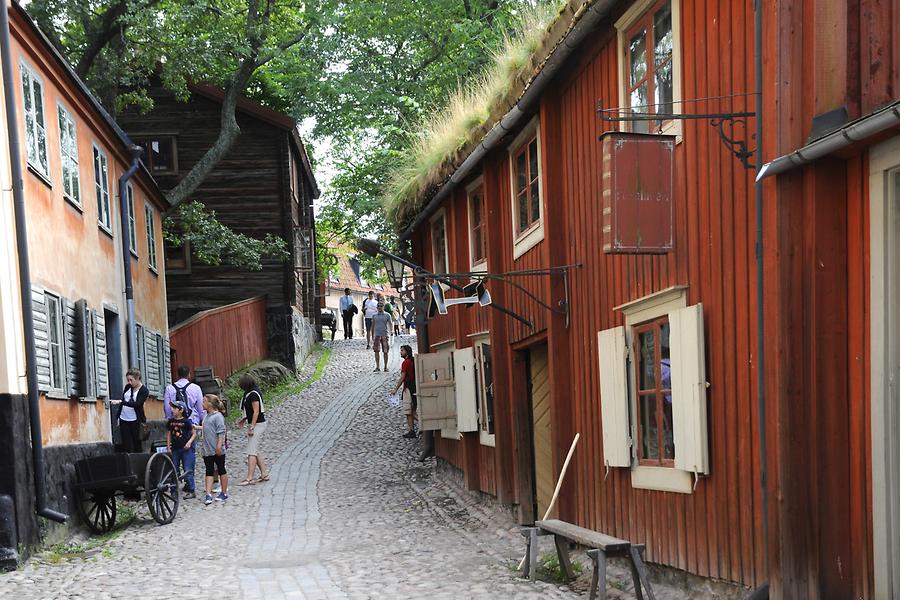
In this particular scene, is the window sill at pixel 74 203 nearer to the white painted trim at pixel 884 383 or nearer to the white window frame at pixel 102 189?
the white window frame at pixel 102 189

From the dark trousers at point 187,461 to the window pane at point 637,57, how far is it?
29.3 feet

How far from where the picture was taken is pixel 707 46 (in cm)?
701

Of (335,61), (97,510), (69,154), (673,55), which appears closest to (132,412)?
(97,510)

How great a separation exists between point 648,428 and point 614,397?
537 mm

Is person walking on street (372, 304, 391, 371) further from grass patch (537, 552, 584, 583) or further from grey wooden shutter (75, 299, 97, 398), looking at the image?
grass patch (537, 552, 584, 583)

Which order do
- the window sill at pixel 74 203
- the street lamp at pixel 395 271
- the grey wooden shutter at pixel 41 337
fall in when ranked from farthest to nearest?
the street lamp at pixel 395 271
the window sill at pixel 74 203
the grey wooden shutter at pixel 41 337

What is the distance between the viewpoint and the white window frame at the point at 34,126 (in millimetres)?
12227

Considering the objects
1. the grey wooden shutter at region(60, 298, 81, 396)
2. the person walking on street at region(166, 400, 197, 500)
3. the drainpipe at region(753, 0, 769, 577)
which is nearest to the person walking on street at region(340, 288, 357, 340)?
the person walking on street at region(166, 400, 197, 500)

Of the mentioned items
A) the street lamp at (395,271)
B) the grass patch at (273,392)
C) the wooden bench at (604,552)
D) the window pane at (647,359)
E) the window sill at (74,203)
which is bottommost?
the grass patch at (273,392)

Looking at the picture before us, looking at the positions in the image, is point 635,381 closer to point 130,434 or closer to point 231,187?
point 130,434

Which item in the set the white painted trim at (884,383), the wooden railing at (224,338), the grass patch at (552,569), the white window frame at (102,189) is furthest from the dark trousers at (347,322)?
the white painted trim at (884,383)

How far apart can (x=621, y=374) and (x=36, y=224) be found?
279 inches

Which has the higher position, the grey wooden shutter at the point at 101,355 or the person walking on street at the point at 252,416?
the grey wooden shutter at the point at 101,355

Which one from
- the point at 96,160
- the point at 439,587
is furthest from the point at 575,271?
the point at 96,160
